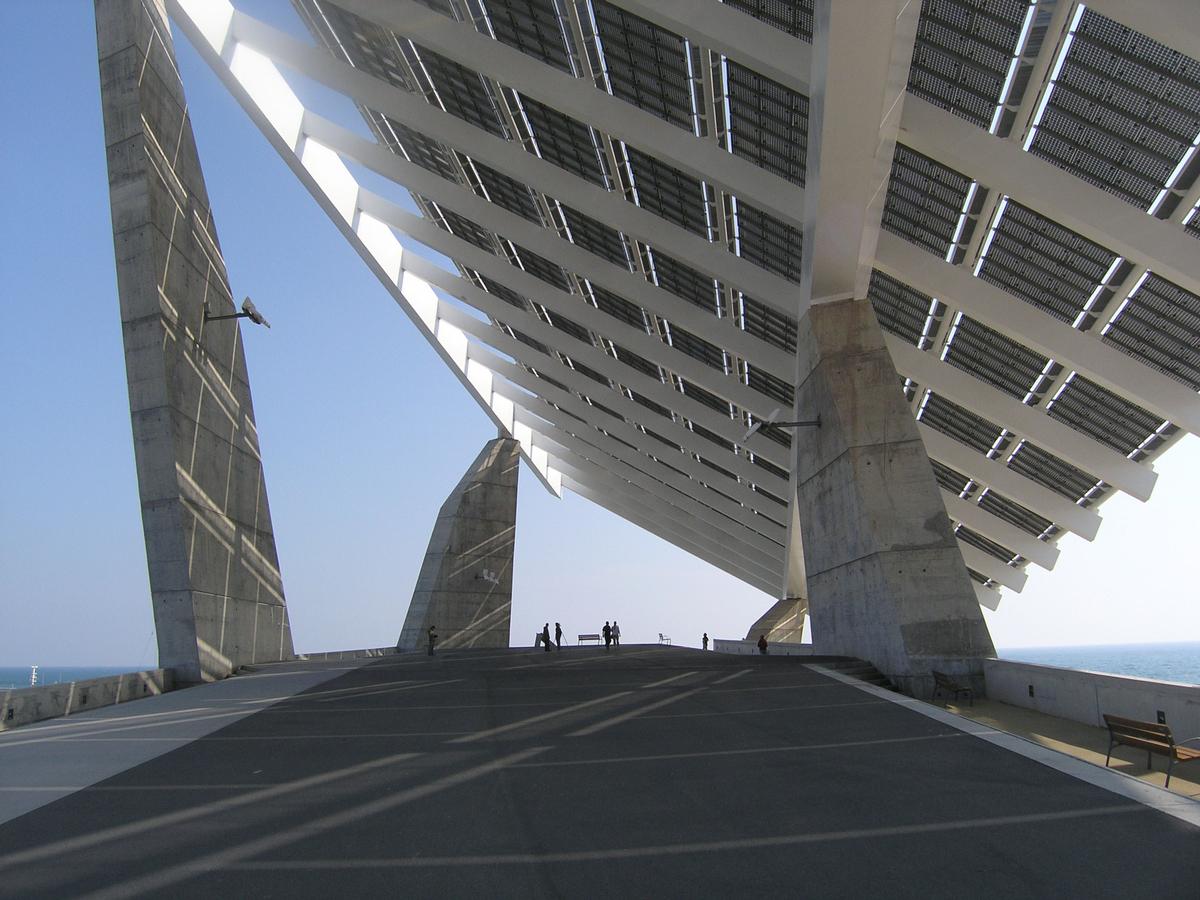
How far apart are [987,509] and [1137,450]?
696 cm

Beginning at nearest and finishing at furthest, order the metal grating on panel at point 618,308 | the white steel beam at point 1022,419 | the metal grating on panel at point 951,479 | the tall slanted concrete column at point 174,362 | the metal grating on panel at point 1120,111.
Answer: the metal grating on panel at point 1120,111, the tall slanted concrete column at point 174,362, the white steel beam at point 1022,419, the metal grating on panel at point 618,308, the metal grating on panel at point 951,479

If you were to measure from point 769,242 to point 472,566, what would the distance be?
720 inches

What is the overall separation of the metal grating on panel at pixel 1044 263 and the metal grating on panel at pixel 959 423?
5.83 metres

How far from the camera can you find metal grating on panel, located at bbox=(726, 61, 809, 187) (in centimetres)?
1151

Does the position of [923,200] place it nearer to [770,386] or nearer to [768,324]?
[768,324]

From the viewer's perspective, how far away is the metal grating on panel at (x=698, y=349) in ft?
67.4

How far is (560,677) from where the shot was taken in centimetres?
1180

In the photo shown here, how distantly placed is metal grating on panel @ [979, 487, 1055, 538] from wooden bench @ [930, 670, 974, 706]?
13836 mm

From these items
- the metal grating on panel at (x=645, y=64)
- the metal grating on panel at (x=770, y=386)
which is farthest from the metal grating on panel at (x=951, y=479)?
the metal grating on panel at (x=645, y=64)

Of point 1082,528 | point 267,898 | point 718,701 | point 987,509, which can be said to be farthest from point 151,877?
point 987,509

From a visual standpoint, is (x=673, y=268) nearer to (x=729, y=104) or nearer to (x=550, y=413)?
(x=729, y=104)

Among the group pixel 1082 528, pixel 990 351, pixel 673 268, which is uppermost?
pixel 673 268

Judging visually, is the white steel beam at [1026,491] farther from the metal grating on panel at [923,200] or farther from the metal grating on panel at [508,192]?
the metal grating on panel at [508,192]

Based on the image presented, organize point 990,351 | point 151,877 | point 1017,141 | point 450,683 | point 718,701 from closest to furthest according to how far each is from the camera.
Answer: point 151,877, point 718,701, point 1017,141, point 450,683, point 990,351
